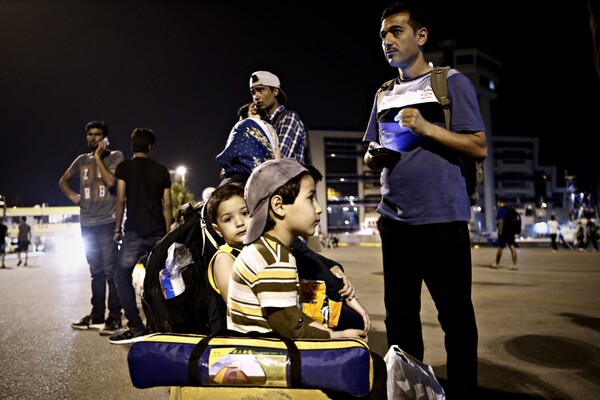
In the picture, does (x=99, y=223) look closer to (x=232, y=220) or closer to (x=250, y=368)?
(x=232, y=220)

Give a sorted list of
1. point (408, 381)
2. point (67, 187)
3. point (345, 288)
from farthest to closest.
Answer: point (67, 187) < point (345, 288) < point (408, 381)

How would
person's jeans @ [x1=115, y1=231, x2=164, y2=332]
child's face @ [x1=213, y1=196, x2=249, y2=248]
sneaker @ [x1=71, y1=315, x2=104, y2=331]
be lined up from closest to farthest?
child's face @ [x1=213, y1=196, x2=249, y2=248] < person's jeans @ [x1=115, y1=231, x2=164, y2=332] < sneaker @ [x1=71, y1=315, x2=104, y2=331]

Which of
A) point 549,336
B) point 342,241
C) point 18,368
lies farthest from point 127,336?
point 342,241

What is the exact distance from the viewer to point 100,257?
503 centimetres

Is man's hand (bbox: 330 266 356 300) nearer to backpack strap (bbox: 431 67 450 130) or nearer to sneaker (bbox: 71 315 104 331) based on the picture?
backpack strap (bbox: 431 67 450 130)

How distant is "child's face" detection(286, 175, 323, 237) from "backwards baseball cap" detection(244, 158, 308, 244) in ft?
0.29

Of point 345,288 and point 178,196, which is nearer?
point 345,288

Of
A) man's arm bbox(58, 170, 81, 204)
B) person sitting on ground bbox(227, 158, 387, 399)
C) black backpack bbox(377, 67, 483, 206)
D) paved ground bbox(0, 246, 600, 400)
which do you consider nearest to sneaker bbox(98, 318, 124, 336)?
paved ground bbox(0, 246, 600, 400)

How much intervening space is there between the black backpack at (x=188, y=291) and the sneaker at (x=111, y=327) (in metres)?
2.52

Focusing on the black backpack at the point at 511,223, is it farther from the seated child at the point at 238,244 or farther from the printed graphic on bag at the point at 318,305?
the printed graphic on bag at the point at 318,305

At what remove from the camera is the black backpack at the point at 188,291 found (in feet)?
7.38

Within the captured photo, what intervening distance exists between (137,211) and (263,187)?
3087 mm

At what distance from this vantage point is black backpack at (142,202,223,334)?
2.25m

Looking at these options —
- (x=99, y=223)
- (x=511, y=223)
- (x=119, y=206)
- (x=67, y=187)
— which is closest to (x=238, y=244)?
(x=119, y=206)
